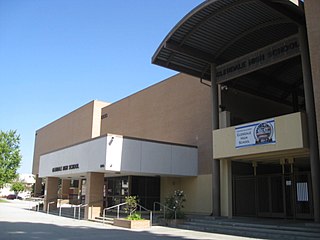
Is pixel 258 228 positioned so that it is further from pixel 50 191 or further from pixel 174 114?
pixel 50 191

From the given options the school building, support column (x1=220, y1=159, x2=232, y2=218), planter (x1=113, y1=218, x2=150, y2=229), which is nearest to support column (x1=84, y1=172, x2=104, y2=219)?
the school building

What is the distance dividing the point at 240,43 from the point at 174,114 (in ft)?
29.3

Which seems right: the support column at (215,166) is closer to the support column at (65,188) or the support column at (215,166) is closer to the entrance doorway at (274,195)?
the entrance doorway at (274,195)

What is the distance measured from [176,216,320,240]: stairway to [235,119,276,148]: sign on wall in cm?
423

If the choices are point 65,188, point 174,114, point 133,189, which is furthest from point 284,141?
point 65,188

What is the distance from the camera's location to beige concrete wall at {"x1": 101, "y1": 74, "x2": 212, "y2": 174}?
26.6m

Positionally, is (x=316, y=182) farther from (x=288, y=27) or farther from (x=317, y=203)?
(x=288, y=27)

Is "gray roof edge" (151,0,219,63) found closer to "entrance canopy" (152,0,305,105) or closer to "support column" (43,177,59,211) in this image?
"entrance canopy" (152,0,305,105)

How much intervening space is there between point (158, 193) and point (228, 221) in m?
10.3

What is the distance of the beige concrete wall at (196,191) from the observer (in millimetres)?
25094

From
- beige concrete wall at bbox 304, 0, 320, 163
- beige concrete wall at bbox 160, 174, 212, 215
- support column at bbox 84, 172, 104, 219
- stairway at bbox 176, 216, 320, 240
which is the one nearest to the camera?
stairway at bbox 176, 216, 320, 240

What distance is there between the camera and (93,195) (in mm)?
23953

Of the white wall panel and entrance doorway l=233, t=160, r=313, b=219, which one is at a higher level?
the white wall panel

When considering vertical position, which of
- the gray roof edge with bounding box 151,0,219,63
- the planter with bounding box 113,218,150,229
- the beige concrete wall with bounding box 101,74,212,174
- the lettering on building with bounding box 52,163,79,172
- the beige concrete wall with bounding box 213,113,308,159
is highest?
the gray roof edge with bounding box 151,0,219,63
